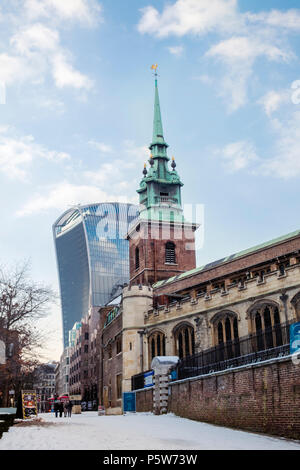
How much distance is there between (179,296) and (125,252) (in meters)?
140

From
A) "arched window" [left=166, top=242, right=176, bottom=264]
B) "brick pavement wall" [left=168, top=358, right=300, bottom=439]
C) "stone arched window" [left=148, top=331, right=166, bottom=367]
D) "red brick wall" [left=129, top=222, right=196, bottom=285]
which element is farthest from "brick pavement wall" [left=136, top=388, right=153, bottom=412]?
"arched window" [left=166, top=242, right=176, bottom=264]

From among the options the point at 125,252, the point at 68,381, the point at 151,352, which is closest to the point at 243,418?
the point at 151,352

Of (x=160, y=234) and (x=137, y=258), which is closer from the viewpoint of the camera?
(x=160, y=234)

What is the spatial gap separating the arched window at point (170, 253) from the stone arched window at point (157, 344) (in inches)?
629

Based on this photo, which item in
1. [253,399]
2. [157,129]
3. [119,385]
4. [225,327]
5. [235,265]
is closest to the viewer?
[253,399]

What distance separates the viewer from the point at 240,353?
2338cm

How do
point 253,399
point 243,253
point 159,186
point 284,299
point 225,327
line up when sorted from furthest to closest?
1. point 159,186
2. point 243,253
3. point 225,327
4. point 284,299
5. point 253,399

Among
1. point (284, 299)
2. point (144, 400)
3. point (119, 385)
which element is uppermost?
point (284, 299)

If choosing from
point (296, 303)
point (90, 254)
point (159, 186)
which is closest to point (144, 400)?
point (296, 303)

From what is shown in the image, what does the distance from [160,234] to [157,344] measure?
59.2 ft

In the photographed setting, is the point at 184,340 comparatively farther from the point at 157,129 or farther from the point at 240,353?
the point at 157,129

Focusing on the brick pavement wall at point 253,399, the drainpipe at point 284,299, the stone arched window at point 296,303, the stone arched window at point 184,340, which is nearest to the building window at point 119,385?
the stone arched window at point 184,340

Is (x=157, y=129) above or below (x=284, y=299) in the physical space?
above

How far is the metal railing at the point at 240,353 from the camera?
1959 cm
